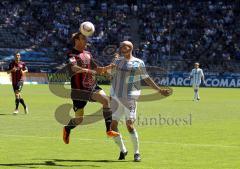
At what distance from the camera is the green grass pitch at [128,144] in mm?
12383

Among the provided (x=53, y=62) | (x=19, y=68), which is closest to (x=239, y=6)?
(x=53, y=62)

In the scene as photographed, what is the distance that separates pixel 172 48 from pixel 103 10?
9704 mm

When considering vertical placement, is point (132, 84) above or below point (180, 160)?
above

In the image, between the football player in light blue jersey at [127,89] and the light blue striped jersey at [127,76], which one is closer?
the football player in light blue jersey at [127,89]

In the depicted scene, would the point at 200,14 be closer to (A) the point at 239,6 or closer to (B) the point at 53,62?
(A) the point at 239,6

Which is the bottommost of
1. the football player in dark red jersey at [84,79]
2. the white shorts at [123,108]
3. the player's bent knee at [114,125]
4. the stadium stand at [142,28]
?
the stadium stand at [142,28]

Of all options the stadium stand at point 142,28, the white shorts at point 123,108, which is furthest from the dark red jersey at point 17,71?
the stadium stand at point 142,28

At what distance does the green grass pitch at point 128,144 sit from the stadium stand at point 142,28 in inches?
1427

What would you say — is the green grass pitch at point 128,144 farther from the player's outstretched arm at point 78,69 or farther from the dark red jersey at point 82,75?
the player's outstretched arm at point 78,69

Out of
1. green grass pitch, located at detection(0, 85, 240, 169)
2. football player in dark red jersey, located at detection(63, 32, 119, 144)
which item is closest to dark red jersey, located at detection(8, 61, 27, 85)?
green grass pitch, located at detection(0, 85, 240, 169)

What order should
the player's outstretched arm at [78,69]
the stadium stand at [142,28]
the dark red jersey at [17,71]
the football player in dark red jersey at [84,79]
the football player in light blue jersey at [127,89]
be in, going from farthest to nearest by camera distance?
1. the stadium stand at [142,28]
2. the dark red jersey at [17,71]
3. the football player in dark red jersey at [84,79]
4. the football player in light blue jersey at [127,89]
5. the player's outstretched arm at [78,69]

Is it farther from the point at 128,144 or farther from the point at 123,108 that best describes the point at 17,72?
the point at 123,108

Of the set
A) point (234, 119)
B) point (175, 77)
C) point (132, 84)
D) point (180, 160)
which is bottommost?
point (175, 77)

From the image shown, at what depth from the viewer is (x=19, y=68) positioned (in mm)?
26234
